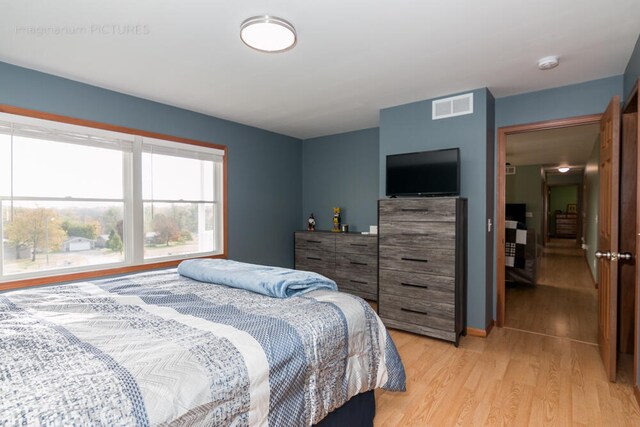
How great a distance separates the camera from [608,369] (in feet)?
7.93

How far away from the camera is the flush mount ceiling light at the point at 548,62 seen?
2570 millimetres

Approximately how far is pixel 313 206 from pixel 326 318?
3944 millimetres

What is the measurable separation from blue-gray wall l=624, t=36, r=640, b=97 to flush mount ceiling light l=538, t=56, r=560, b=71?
0.45 metres

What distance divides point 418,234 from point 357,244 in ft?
4.05

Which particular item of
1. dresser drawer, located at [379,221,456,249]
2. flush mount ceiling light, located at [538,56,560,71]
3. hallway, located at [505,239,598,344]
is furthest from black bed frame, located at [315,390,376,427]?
flush mount ceiling light, located at [538,56,560,71]

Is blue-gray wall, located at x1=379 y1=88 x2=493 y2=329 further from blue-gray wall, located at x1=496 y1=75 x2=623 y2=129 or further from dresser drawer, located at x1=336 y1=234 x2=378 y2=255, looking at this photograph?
dresser drawer, located at x1=336 y1=234 x2=378 y2=255

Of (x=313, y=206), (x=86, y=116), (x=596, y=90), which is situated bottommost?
(x=313, y=206)

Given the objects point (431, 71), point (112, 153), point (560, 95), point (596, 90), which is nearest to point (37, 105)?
point (112, 153)

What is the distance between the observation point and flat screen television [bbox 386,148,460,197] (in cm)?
322

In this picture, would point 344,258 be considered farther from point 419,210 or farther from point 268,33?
point 268,33

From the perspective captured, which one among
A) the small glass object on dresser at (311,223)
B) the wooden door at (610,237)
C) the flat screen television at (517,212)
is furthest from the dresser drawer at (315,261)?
the flat screen television at (517,212)

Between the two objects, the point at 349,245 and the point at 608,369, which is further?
the point at 349,245

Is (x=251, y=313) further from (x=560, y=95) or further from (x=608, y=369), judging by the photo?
(x=560, y=95)

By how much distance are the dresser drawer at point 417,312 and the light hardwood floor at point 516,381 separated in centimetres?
17
